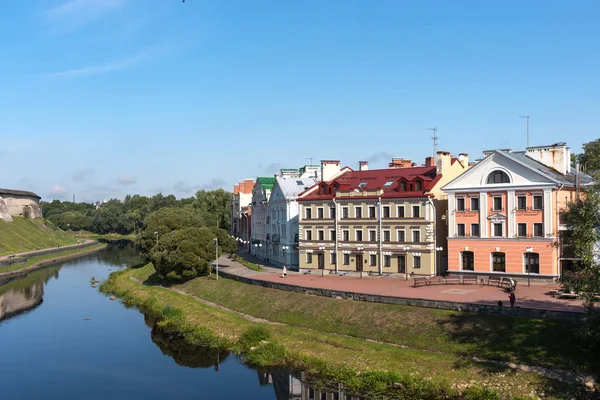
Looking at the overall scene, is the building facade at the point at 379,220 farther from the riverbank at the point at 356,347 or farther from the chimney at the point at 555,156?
the riverbank at the point at 356,347

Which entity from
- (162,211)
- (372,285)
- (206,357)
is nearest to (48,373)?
(206,357)

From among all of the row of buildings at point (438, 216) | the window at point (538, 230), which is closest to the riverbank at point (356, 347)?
the row of buildings at point (438, 216)

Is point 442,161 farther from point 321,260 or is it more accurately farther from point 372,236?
point 321,260

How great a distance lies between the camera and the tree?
66250mm

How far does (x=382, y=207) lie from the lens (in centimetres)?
5784

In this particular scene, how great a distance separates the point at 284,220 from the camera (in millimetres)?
71125

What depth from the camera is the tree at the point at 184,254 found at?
6625cm

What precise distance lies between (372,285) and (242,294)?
41.5 feet

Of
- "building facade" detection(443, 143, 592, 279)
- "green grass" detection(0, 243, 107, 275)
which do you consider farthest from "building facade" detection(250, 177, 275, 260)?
"green grass" detection(0, 243, 107, 275)

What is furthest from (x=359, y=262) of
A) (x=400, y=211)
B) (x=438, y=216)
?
(x=438, y=216)

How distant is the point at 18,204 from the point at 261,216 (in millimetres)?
92360

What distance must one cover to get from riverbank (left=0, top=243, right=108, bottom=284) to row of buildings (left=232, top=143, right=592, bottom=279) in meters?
42.9

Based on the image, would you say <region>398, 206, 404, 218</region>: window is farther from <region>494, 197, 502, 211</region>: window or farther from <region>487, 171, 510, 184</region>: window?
<region>494, 197, 502, 211</region>: window

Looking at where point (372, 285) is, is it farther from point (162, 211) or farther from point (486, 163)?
point (162, 211)
